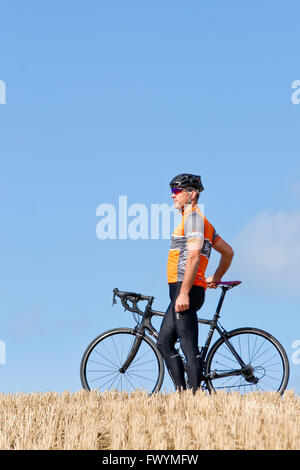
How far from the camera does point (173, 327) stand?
854cm

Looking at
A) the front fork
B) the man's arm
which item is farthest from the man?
the front fork

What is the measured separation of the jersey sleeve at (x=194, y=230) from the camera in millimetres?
8086

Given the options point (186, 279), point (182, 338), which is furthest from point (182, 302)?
point (182, 338)

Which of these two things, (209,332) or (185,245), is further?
(209,332)

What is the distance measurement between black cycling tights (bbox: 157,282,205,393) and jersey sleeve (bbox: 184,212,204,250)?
20.6 inches

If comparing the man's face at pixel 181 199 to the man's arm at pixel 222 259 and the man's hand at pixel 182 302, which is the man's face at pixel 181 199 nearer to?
the man's arm at pixel 222 259

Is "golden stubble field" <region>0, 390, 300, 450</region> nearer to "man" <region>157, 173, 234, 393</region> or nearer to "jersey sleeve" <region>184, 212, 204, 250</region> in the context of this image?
"man" <region>157, 173, 234, 393</region>

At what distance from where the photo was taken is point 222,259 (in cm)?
923

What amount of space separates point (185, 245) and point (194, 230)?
244 millimetres

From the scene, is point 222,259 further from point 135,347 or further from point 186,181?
point 135,347

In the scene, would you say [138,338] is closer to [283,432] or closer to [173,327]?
[173,327]

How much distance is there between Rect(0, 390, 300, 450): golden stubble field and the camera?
241 inches
